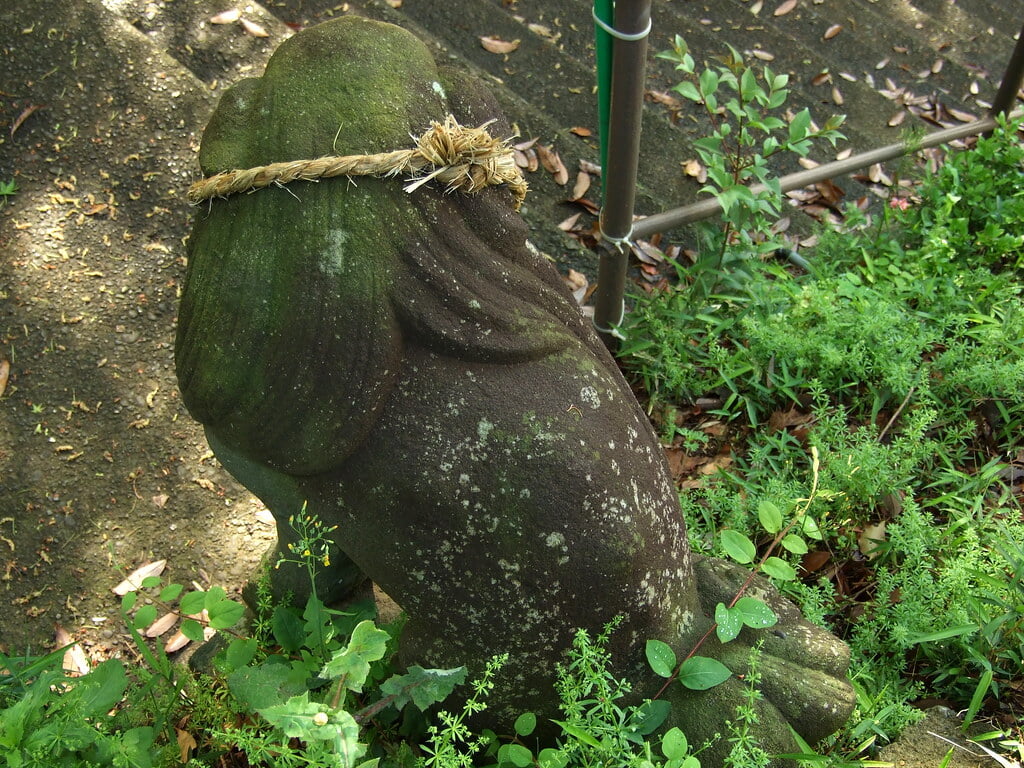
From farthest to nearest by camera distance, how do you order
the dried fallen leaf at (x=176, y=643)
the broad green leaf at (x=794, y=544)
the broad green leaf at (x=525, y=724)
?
the dried fallen leaf at (x=176, y=643) < the broad green leaf at (x=794, y=544) < the broad green leaf at (x=525, y=724)

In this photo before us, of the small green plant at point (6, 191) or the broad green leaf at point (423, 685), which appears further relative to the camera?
the small green plant at point (6, 191)

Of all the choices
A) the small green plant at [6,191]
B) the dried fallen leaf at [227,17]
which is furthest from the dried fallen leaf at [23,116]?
the dried fallen leaf at [227,17]

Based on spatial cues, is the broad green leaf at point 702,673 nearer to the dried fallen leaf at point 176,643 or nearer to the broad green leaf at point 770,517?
the broad green leaf at point 770,517

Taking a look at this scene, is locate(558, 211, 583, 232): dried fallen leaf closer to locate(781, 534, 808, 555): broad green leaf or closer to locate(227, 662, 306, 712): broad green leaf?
locate(781, 534, 808, 555): broad green leaf

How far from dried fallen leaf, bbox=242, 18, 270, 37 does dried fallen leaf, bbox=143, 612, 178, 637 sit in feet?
8.29

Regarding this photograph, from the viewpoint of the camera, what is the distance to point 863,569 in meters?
2.62

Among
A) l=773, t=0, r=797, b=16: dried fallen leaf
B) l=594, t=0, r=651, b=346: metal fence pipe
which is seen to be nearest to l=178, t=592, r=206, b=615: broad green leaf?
l=594, t=0, r=651, b=346: metal fence pipe

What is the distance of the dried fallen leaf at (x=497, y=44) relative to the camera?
13.1ft

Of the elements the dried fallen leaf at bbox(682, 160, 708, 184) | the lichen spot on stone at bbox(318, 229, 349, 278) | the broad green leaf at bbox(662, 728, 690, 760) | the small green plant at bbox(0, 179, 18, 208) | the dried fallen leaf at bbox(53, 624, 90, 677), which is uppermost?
the lichen spot on stone at bbox(318, 229, 349, 278)

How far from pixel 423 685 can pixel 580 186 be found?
2.53 meters

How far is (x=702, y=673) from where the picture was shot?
179cm

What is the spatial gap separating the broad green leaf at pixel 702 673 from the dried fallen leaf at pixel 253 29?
10.8 ft

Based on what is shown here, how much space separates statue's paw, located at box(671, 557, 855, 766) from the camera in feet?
5.95

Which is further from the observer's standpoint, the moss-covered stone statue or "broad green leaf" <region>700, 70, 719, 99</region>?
"broad green leaf" <region>700, 70, 719, 99</region>
